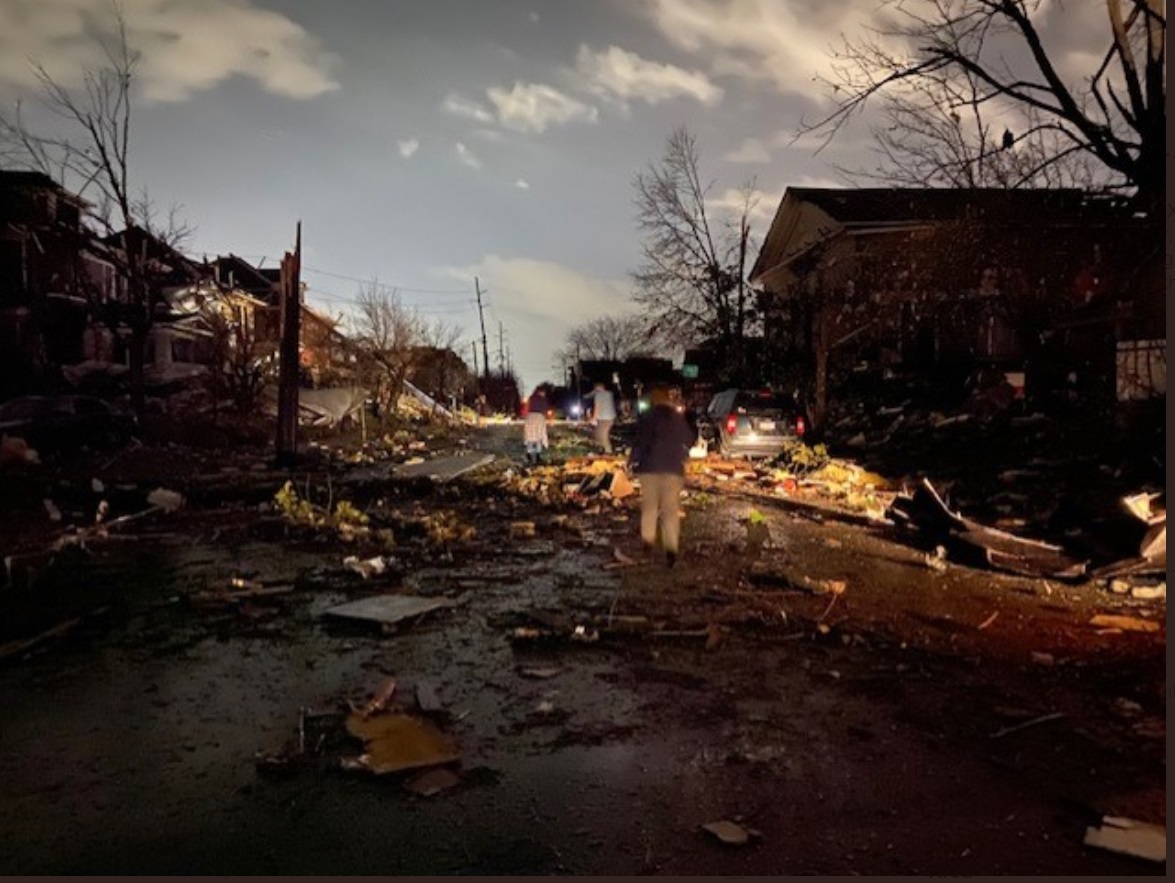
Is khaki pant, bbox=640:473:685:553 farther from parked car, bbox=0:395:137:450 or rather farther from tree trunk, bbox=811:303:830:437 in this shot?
parked car, bbox=0:395:137:450

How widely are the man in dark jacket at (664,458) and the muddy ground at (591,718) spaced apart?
549 mm

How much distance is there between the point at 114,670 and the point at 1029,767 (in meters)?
5.45

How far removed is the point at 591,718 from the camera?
472 centimetres

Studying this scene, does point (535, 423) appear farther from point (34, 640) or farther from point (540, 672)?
point (540, 672)

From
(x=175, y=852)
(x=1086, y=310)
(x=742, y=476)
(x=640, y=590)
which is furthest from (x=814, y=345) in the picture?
(x=175, y=852)

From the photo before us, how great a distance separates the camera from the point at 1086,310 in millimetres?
20141

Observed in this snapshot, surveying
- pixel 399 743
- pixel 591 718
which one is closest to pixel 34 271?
pixel 399 743

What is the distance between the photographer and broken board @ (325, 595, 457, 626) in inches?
261

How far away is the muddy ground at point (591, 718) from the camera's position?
3.36 m

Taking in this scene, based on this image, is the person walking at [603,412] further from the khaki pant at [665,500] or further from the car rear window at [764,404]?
the khaki pant at [665,500]

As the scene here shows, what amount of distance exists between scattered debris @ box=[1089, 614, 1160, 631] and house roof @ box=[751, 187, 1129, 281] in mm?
6904

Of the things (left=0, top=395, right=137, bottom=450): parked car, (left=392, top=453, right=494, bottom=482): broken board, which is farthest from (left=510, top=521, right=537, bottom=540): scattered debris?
(left=0, top=395, right=137, bottom=450): parked car

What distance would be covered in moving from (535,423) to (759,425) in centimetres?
531

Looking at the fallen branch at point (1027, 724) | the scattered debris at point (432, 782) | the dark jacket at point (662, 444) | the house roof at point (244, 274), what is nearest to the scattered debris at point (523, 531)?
the dark jacket at point (662, 444)
